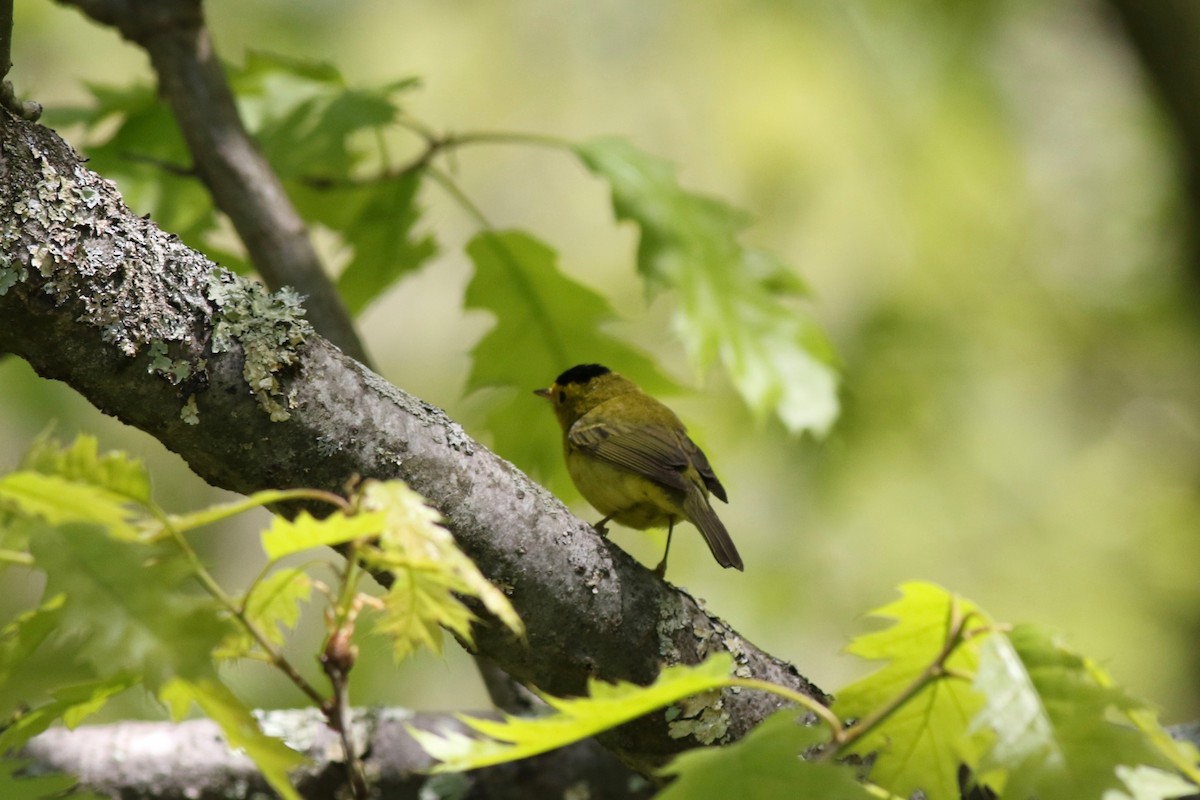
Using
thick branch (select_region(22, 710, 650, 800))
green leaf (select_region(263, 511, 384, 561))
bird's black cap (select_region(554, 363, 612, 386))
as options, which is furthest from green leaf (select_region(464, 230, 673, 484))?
green leaf (select_region(263, 511, 384, 561))

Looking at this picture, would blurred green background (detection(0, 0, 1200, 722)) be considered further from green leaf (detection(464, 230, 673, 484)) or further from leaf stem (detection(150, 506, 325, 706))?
leaf stem (detection(150, 506, 325, 706))

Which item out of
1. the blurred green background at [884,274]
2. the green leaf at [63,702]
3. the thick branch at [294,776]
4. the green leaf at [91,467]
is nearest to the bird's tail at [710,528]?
the thick branch at [294,776]

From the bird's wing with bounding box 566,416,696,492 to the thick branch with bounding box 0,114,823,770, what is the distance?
3.46 feet

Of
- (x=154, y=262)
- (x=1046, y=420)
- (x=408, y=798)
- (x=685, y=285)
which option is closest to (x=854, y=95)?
(x=1046, y=420)

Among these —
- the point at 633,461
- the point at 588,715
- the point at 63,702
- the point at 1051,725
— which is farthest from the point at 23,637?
the point at 633,461

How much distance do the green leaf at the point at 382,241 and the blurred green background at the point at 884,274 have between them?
2.43m

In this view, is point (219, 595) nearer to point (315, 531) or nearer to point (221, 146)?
point (315, 531)

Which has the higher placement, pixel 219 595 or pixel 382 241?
pixel 382 241

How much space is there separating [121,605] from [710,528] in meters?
1.96

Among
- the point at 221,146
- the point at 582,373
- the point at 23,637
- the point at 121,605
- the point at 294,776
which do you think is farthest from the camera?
the point at 582,373

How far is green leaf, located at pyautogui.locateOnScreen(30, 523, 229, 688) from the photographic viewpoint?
3.22 ft

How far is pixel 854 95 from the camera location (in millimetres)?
6117

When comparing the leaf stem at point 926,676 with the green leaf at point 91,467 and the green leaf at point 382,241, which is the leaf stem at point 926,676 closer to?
the green leaf at point 91,467

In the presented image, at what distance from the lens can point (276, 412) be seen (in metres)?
1.38
